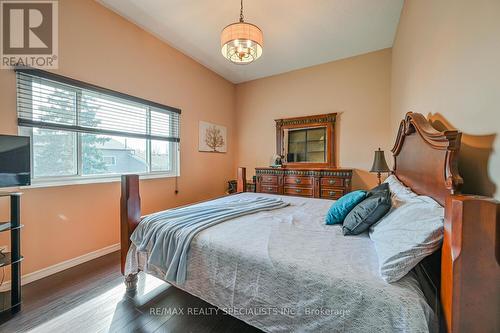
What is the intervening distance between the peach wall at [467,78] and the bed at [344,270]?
0.10 metres

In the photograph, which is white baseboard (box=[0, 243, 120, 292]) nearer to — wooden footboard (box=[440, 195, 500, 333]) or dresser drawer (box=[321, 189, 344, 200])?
wooden footboard (box=[440, 195, 500, 333])

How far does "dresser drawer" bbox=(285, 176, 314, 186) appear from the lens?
11.9ft

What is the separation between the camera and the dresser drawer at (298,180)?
3633 mm

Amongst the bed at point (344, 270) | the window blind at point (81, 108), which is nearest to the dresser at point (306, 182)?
the bed at point (344, 270)

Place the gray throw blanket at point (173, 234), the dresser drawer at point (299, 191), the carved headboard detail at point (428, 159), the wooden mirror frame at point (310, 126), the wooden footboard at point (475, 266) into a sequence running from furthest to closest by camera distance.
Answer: the wooden mirror frame at point (310, 126) → the dresser drawer at point (299, 191) → the gray throw blanket at point (173, 234) → the carved headboard detail at point (428, 159) → the wooden footboard at point (475, 266)

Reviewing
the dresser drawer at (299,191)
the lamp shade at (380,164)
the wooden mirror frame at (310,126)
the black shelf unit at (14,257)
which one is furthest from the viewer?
the wooden mirror frame at (310,126)

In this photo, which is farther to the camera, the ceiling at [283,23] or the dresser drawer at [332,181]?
the dresser drawer at [332,181]

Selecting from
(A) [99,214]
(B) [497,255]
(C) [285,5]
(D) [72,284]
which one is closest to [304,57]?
(C) [285,5]

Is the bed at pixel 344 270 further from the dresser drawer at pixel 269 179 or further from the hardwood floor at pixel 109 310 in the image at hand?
the dresser drawer at pixel 269 179

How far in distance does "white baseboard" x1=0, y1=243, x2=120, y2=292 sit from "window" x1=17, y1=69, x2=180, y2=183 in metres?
0.90

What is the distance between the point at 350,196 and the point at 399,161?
99 cm

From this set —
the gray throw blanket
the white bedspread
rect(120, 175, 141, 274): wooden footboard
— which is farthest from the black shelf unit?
the white bedspread

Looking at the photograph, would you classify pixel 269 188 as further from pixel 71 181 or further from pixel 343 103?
pixel 71 181

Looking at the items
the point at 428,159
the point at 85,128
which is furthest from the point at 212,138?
the point at 428,159
